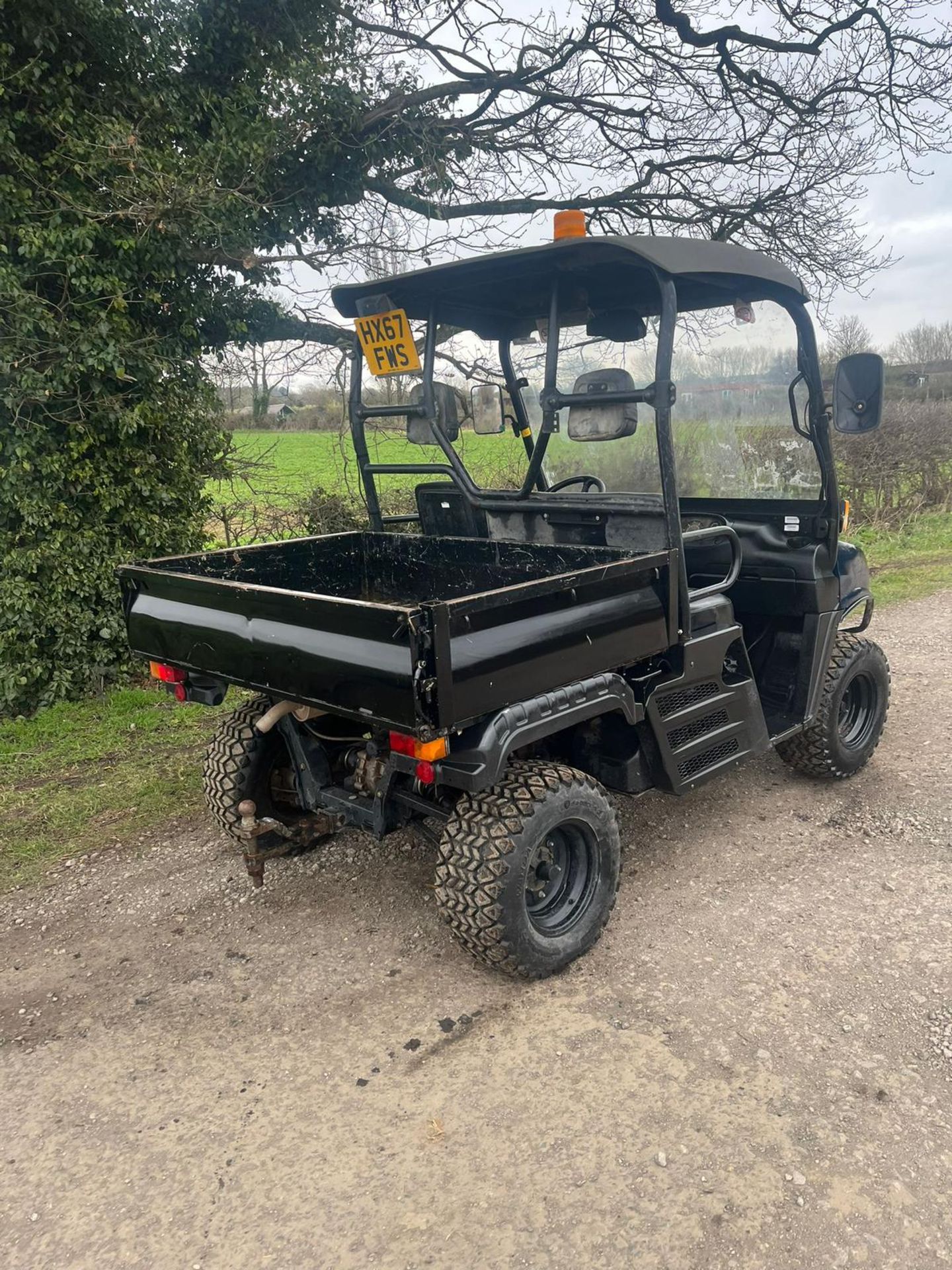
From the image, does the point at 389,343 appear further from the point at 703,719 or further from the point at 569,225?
the point at 703,719

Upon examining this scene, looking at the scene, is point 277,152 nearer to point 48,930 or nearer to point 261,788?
point 261,788

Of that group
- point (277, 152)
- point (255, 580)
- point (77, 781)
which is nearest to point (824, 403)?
point (255, 580)

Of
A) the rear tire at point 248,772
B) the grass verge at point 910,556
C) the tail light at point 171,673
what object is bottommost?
the grass verge at point 910,556

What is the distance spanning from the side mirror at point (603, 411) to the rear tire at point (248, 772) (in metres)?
1.69

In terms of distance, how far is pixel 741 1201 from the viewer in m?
2.05

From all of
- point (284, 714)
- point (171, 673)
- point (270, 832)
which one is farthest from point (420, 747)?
point (171, 673)

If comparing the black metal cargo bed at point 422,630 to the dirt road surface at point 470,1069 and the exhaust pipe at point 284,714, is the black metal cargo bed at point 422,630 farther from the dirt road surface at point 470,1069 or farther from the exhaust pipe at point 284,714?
the dirt road surface at point 470,1069

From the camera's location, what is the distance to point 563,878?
3068 millimetres

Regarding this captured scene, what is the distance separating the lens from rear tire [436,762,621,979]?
2.72 metres

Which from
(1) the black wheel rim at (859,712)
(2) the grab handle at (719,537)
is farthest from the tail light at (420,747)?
(1) the black wheel rim at (859,712)

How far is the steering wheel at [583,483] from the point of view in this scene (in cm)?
431

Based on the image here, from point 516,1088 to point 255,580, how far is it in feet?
7.71

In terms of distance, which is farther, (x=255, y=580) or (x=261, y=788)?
(x=255, y=580)

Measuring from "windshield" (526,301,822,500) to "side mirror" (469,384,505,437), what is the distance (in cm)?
36
